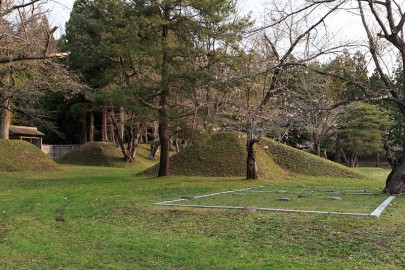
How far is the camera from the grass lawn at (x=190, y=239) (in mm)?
4910

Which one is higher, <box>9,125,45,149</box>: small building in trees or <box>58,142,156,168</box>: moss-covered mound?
<box>9,125,45,149</box>: small building in trees

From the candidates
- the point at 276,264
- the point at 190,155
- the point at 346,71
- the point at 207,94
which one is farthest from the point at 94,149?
the point at 276,264

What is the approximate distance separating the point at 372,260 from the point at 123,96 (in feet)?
34.1

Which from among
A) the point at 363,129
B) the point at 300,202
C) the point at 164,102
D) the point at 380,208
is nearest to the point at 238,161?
the point at 164,102

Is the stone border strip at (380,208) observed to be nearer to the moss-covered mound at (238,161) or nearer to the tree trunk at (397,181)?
the tree trunk at (397,181)

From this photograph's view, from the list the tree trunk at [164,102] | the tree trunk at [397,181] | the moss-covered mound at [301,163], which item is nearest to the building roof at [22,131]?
the tree trunk at [164,102]

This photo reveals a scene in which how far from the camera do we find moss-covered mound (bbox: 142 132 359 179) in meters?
17.1

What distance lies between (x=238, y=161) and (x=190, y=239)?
38.2ft

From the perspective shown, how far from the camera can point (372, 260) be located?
4773mm

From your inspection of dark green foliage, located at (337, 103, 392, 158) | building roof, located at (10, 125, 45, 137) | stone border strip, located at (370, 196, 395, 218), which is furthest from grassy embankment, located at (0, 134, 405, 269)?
building roof, located at (10, 125, 45, 137)

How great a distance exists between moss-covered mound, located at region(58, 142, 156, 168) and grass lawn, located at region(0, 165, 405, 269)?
65.3 ft

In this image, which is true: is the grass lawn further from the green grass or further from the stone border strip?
the green grass

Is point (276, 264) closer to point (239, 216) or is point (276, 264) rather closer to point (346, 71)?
point (239, 216)

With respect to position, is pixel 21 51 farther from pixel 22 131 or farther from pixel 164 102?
pixel 22 131
